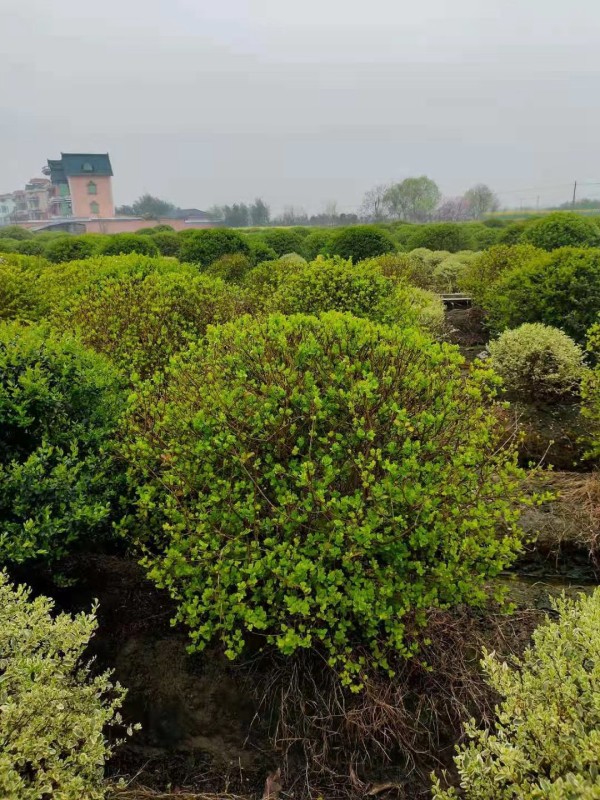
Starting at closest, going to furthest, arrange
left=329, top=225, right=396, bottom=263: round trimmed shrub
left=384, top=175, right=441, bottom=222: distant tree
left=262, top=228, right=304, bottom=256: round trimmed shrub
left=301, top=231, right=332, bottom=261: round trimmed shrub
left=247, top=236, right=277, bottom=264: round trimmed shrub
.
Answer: left=329, top=225, right=396, bottom=263: round trimmed shrub
left=247, top=236, right=277, bottom=264: round trimmed shrub
left=301, top=231, right=332, bottom=261: round trimmed shrub
left=262, top=228, right=304, bottom=256: round trimmed shrub
left=384, top=175, right=441, bottom=222: distant tree

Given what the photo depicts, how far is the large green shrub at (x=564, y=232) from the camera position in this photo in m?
13.6

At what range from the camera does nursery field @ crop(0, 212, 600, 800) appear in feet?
6.96

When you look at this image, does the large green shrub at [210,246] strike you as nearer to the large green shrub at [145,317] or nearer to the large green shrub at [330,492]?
the large green shrub at [145,317]

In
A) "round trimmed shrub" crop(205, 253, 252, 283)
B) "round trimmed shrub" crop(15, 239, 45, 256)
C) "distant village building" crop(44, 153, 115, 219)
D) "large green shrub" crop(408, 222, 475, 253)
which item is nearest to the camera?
"round trimmed shrub" crop(205, 253, 252, 283)

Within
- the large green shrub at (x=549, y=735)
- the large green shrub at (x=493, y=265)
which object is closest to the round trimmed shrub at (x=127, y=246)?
the large green shrub at (x=493, y=265)

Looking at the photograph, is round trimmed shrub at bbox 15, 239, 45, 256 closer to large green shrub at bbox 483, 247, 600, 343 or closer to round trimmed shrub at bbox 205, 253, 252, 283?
round trimmed shrub at bbox 205, 253, 252, 283

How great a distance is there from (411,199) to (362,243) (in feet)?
160

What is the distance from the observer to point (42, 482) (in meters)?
3.00

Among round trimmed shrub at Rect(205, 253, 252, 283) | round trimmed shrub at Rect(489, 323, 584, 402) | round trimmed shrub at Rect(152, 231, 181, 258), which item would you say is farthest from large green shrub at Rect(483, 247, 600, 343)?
round trimmed shrub at Rect(152, 231, 181, 258)

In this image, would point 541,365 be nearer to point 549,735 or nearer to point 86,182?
point 549,735

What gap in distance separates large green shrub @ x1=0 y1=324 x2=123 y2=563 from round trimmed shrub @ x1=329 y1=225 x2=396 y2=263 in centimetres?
1478

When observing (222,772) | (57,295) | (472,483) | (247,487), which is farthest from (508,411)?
(57,295)

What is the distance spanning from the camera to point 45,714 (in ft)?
6.78

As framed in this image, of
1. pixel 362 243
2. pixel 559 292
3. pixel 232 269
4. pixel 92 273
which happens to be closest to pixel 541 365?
pixel 559 292
